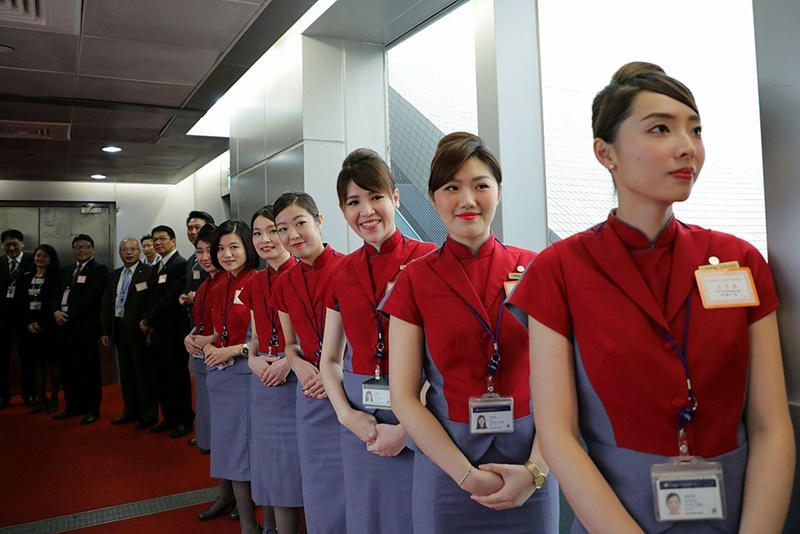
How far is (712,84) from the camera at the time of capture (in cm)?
207

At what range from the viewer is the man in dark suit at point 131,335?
6418 millimetres

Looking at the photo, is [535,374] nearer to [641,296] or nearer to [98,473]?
[641,296]

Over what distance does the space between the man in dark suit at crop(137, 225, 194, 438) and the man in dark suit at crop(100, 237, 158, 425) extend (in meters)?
0.23

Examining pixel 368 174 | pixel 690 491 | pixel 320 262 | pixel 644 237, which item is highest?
pixel 368 174

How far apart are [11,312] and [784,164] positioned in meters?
8.71

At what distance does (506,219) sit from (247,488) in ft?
6.56

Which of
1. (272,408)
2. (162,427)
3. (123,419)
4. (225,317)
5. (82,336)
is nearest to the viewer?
(272,408)

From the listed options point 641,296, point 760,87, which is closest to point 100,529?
point 641,296

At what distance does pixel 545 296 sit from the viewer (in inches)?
47.6

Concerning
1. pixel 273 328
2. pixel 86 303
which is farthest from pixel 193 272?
pixel 273 328

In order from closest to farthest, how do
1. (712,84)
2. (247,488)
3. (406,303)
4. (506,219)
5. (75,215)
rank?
(406,303) < (712,84) < (506,219) < (247,488) < (75,215)

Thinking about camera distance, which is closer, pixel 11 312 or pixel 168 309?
pixel 168 309

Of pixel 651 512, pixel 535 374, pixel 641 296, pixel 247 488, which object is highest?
pixel 641 296

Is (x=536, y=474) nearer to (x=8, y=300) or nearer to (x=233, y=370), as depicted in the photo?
(x=233, y=370)
